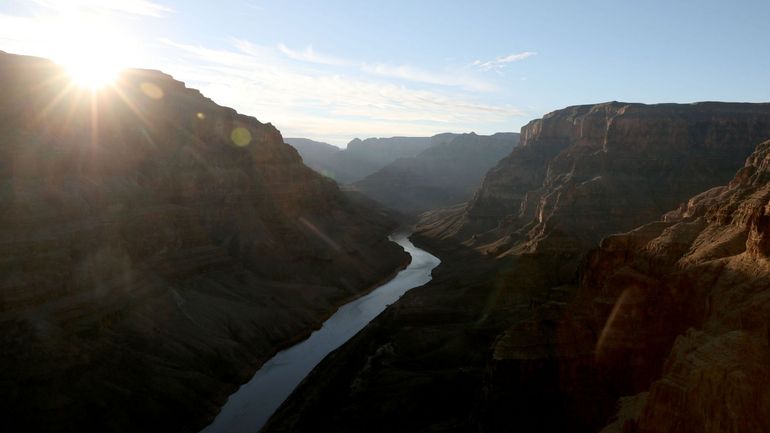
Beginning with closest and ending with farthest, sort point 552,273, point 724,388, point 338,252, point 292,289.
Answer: point 724,388, point 552,273, point 292,289, point 338,252

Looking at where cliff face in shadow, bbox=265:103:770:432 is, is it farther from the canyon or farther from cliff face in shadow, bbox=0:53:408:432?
cliff face in shadow, bbox=0:53:408:432

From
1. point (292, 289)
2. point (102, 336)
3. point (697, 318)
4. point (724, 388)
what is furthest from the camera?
point (292, 289)

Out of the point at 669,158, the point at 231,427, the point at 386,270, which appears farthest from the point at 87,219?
the point at 669,158

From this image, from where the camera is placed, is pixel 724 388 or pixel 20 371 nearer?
pixel 724 388

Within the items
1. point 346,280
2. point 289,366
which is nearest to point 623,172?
point 346,280

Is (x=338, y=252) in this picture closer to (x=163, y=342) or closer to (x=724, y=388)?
(x=163, y=342)

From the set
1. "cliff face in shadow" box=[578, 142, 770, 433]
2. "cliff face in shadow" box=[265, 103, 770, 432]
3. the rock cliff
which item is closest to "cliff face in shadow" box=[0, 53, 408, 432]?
"cliff face in shadow" box=[265, 103, 770, 432]

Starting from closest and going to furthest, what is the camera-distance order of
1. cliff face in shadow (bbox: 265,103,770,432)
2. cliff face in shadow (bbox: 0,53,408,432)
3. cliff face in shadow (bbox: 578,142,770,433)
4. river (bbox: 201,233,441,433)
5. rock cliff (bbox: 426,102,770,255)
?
cliff face in shadow (bbox: 578,142,770,433) < cliff face in shadow (bbox: 265,103,770,432) < cliff face in shadow (bbox: 0,53,408,432) < river (bbox: 201,233,441,433) < rock cliff (bbox: 426,102,770,255)
